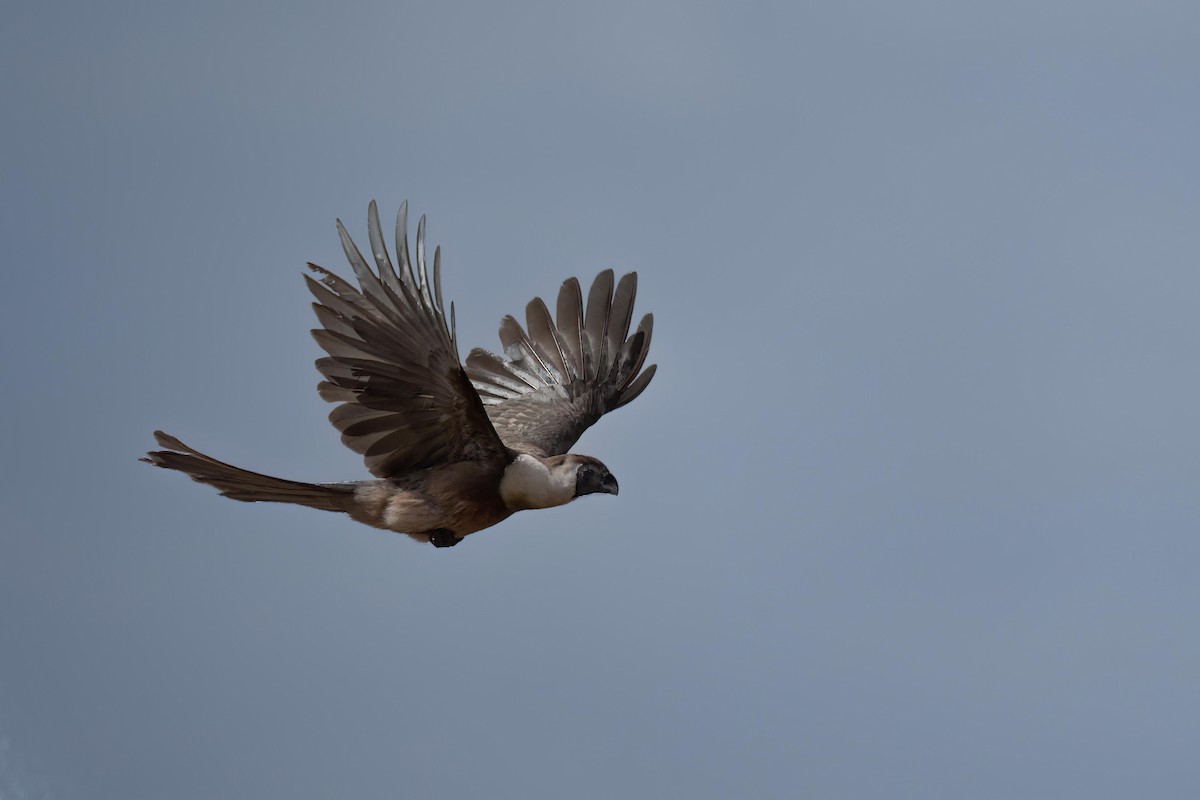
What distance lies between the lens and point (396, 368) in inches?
320

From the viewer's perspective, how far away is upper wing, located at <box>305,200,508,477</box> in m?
7.89

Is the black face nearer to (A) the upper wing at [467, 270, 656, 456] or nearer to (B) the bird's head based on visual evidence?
(B) the bird's head

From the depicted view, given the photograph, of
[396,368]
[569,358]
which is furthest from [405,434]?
[569,358]

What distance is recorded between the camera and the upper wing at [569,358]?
35.4 feet

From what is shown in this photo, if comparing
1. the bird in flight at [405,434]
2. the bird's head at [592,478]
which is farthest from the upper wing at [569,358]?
the bird's head at [592,478]

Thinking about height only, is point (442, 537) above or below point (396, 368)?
below

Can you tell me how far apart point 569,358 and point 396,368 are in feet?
9.56

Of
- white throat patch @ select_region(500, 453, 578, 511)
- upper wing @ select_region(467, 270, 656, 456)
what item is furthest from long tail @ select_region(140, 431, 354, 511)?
upper wing @ select_region(467, 270, 656, 456)

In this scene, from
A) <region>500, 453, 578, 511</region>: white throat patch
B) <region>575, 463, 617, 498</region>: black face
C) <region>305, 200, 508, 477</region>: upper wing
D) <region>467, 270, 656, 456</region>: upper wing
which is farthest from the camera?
<region>467, 270, 656, 456</region>: upper wing

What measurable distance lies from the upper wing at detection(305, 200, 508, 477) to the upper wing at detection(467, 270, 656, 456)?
2222 mm

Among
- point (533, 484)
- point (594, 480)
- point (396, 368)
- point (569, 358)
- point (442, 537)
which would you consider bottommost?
point (442, 537)

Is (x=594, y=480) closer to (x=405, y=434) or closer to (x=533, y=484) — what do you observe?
(x=533, y=484)

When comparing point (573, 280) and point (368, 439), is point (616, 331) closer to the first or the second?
point (573, 280)

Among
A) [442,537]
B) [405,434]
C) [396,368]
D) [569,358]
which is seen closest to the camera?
[396,368]
